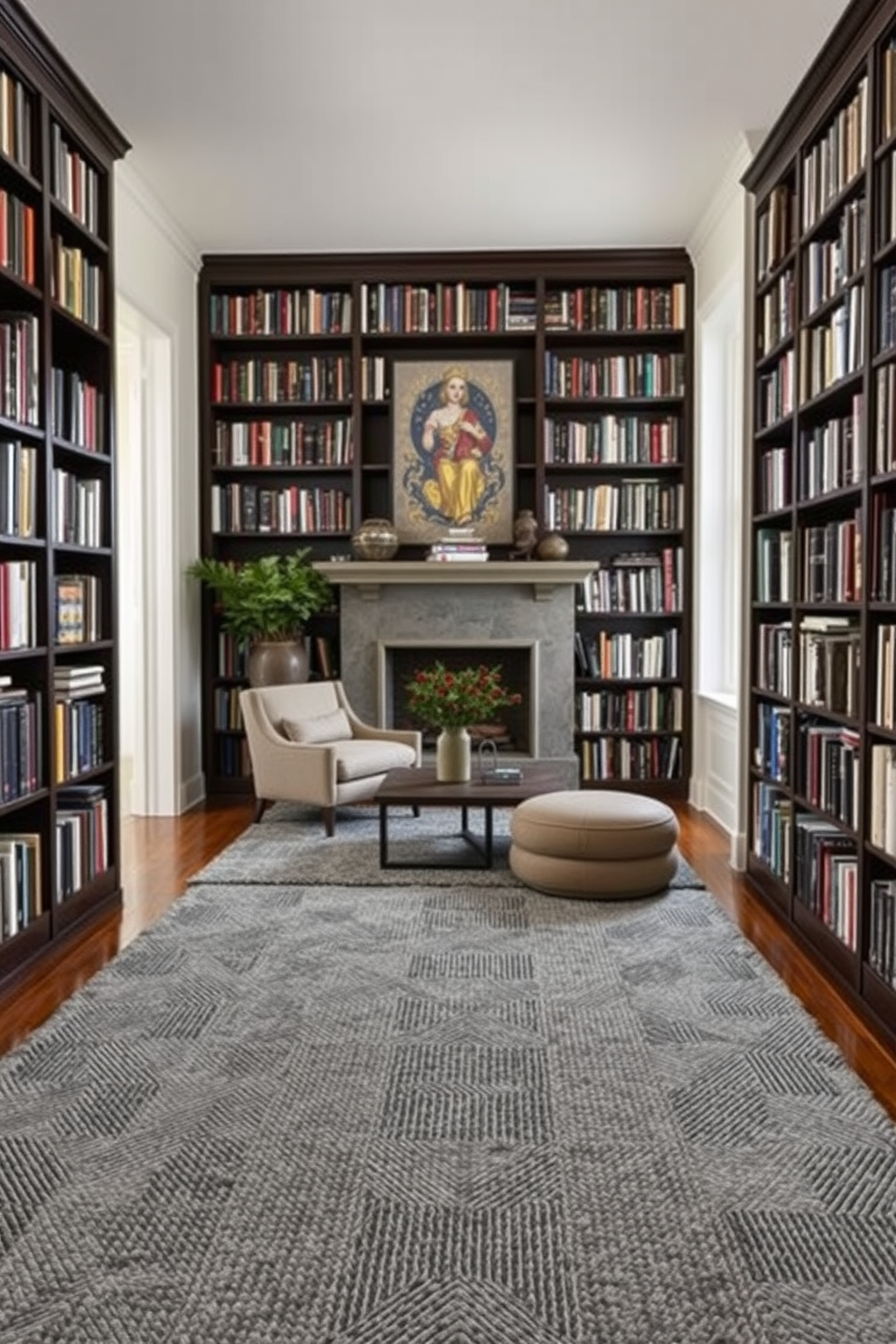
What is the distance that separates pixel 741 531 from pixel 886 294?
1.89 meters

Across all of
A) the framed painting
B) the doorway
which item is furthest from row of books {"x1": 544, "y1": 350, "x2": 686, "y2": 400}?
the doorway

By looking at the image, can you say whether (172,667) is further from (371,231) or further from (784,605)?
(784,605)

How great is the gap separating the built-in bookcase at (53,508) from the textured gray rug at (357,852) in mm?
711

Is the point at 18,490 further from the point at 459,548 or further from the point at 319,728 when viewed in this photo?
the point at 459,548

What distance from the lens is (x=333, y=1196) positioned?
1999mm

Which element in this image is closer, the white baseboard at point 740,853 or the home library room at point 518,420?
the white baseboard at point 740,853

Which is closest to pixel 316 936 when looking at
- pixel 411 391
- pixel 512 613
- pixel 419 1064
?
pixel 419 1064

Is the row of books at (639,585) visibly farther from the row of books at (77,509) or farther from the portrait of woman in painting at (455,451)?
the row of books at (77,509)

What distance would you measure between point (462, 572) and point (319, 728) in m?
1.29

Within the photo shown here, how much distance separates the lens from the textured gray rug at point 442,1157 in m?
1.68

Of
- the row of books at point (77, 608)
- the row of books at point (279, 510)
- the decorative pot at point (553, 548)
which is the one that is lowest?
the row of books at point (77, 608)

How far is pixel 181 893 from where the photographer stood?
4.31m

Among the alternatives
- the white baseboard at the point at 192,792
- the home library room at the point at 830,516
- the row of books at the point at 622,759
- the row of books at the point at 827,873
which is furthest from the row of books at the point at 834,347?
the white baseboard at the point at 192,792

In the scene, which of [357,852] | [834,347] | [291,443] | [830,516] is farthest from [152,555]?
[834,347]
